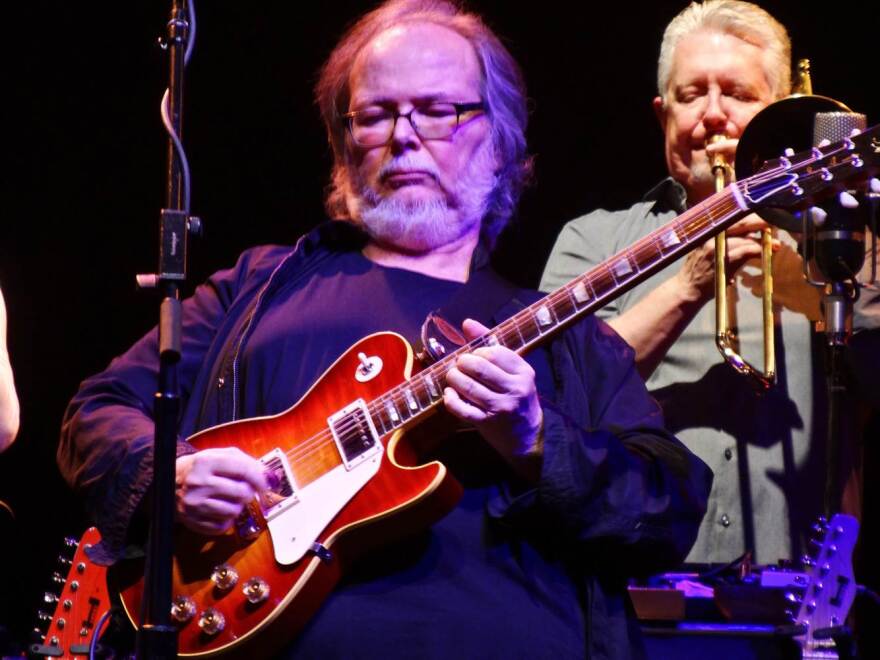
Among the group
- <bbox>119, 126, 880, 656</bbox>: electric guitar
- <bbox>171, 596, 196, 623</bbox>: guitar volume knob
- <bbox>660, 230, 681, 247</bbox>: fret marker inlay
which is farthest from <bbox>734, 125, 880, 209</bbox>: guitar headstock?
<bbox>171, 596, 196, 623</bbox>: guitar volume knob

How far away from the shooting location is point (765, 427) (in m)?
3.13

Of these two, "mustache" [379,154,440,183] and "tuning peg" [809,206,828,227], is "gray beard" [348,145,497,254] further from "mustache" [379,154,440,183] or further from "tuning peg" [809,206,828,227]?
"tuning peg" [809,206,828,227]

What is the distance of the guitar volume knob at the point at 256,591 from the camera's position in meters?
2.21

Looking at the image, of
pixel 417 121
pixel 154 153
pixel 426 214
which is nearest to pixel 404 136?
pixel 417 121

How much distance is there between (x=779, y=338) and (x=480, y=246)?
879mm

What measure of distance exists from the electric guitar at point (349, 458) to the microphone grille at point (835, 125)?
1.02 ft

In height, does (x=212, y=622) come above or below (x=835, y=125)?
below

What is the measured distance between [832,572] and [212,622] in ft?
4.51

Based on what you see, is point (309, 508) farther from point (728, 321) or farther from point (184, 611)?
point (728, 321)

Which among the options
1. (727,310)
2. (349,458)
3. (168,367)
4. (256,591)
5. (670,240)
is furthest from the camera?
(727,310)

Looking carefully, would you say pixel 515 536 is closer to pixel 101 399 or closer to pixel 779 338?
pixel 101 399

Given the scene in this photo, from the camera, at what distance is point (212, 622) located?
2217 millimetres

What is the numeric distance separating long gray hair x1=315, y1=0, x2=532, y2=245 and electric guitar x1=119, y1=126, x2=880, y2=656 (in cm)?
55

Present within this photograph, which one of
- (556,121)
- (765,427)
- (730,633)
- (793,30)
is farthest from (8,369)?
(793,30)
